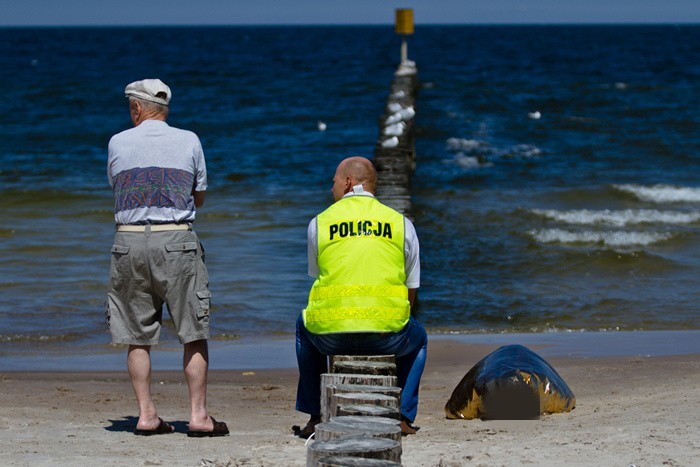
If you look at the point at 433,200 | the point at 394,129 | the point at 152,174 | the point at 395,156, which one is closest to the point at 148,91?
the point at 152,174

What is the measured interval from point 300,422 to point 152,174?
177 centimetres

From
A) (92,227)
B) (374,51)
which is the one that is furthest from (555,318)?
(374,51)

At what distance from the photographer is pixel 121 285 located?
5.17m

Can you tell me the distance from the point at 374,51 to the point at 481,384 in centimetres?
7674

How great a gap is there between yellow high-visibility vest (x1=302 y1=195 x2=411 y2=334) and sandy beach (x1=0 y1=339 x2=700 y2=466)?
0.60 meters

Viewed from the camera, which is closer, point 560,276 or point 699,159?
point 560,276

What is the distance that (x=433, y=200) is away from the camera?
17.5 metres

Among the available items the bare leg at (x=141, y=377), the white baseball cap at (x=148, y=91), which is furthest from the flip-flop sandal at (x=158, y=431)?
the white baseball cap at (x=148, y=91)

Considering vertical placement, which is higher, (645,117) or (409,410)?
(645,117)

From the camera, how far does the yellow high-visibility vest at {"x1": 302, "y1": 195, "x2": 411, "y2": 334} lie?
5055mm

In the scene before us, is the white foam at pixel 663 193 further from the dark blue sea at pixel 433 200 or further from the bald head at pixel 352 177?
the bald head at pixel 352 177

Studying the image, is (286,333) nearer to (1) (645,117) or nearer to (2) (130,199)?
(2) (130,199)

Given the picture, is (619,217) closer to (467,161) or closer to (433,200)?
(433,200)

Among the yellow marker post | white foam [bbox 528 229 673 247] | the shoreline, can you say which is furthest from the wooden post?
the yellow marker post
